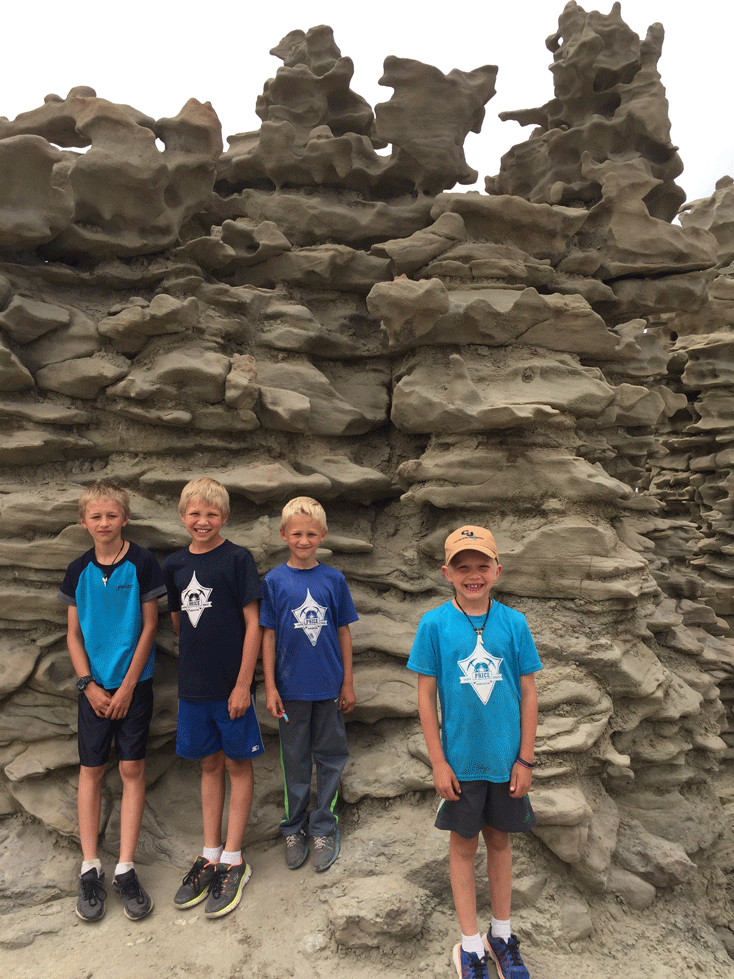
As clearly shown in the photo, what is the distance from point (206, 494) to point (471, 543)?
58.5 inches

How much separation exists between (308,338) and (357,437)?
32.5 inches

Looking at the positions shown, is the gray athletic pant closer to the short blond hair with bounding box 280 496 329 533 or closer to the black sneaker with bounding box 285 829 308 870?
the black sneaker with bounding box 285 829 308 870

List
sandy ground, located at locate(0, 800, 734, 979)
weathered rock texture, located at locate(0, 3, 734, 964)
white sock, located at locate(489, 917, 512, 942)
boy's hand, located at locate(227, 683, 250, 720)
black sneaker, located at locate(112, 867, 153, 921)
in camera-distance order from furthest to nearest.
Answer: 1. weathered rock texture, located at locate(0, 3, 734, 964)
2. boy's hand, located at locate(227, 683, 250, 720)
3. black sneaker, located at locate(112, 867, 153, 921)
4. sandy ground, located at locate(0, 800, 734, 979)
5. white sock, located at locate(489, 917, 512, 942)

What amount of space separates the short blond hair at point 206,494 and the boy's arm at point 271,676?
707 millimetres

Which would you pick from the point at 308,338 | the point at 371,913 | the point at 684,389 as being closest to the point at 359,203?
the point at 308,338

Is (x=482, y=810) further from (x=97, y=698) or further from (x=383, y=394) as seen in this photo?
(x=383, y=394)

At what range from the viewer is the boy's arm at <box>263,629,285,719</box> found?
3242 millimetres

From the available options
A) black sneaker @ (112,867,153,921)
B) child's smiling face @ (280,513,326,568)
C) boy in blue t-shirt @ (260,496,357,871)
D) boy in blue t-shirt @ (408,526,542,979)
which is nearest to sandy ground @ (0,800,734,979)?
black sneaker @ (112,867,153,921)

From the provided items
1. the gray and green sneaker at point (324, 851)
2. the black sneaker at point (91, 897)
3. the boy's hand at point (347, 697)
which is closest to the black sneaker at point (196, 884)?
the black sneaker at point (91, 897)

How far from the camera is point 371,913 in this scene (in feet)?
9.78

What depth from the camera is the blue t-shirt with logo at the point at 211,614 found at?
3.28 m

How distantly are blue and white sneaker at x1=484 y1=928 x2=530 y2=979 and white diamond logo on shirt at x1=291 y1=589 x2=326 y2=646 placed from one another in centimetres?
156

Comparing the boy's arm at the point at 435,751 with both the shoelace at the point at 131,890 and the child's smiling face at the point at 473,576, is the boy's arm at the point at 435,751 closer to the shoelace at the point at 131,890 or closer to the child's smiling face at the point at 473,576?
the child's smiling face at the point at 473,576

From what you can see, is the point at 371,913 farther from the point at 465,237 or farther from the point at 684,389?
the point at 684,389
